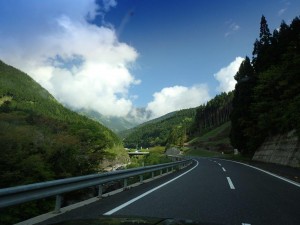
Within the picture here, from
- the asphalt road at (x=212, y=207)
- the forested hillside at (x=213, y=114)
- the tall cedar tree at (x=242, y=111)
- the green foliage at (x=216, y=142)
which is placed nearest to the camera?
the asphalt road at (x=212, y=207)

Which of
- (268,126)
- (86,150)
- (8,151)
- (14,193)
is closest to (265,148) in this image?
(268,126)

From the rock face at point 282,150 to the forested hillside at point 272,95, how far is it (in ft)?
2.94

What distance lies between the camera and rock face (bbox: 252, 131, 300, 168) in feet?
85.0

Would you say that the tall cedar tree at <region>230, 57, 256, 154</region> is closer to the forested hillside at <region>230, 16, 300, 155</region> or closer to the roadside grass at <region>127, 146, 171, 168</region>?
the forested hillside at <region>230, 16, 300, 155</region>

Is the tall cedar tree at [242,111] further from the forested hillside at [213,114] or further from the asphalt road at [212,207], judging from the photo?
the forested hillside at [213,114]

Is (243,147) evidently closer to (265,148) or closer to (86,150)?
(265,148)

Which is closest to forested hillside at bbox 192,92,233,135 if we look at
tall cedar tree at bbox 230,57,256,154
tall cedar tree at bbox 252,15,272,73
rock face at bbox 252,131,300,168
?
tall cedar tree at bbox 252,15,272,73

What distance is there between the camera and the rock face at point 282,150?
25.9m

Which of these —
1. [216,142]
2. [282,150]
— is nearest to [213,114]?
[216,142]

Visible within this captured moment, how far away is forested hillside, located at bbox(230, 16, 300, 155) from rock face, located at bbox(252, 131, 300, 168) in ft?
2.94

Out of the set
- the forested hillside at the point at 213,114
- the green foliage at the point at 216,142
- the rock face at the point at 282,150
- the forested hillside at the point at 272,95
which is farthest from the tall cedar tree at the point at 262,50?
the forested hillside at the point at 213,114

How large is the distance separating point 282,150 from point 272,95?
426 inches

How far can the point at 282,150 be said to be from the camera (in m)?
30.3

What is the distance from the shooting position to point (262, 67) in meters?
46.8
